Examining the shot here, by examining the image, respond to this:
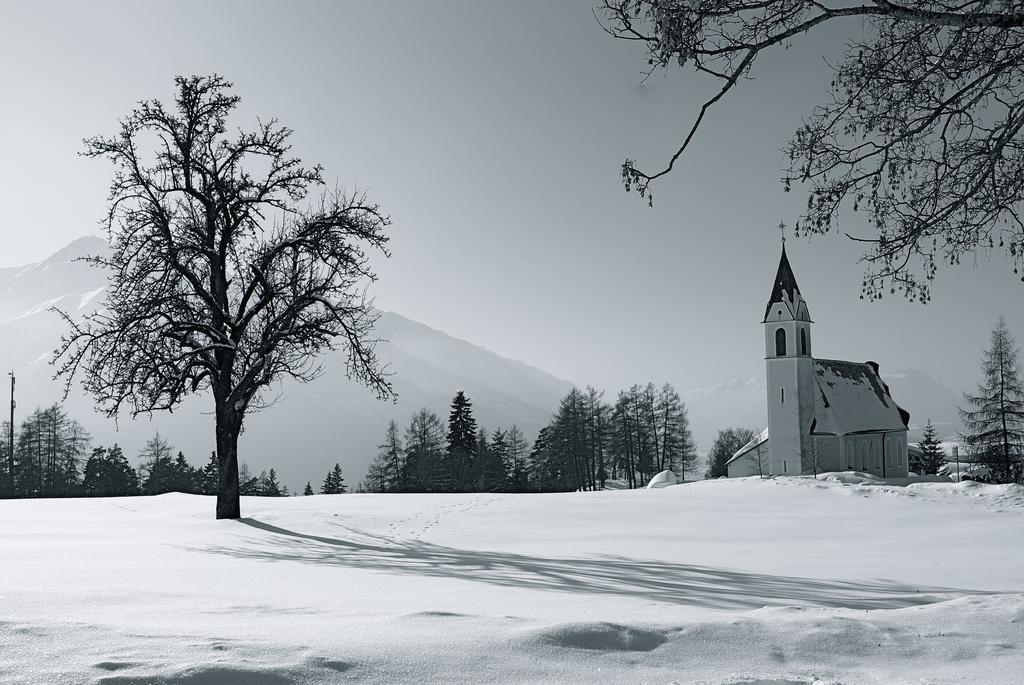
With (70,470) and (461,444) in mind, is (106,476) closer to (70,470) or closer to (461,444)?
(70,470)

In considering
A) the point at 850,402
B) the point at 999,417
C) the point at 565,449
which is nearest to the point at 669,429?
the point at 565,449

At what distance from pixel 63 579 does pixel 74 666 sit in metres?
5.40

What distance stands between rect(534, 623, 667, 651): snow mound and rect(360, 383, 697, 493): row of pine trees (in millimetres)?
53970

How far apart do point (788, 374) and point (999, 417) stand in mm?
12598

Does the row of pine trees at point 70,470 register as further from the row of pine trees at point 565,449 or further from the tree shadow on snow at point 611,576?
the tree shadow on snow at point 611,576

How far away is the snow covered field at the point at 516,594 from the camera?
3.79 meters

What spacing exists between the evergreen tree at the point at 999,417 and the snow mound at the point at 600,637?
49.4 metres

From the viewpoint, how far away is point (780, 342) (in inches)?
2089

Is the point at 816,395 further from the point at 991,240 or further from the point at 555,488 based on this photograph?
the point at 991,240

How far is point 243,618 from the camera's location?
5223mm

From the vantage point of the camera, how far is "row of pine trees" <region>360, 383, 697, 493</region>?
60.8 meters

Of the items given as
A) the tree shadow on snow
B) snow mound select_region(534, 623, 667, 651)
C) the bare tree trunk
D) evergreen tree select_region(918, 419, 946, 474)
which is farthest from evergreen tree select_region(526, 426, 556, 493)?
snow mound select_region(534, 623, 667, 651)

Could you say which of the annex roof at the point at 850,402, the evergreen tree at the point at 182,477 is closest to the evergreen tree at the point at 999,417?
the annex roof at the point at 850,402

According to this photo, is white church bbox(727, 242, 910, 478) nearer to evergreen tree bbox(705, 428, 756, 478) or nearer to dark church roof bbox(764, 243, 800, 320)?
dark church roof bbox(764, 243, 800, 320)
